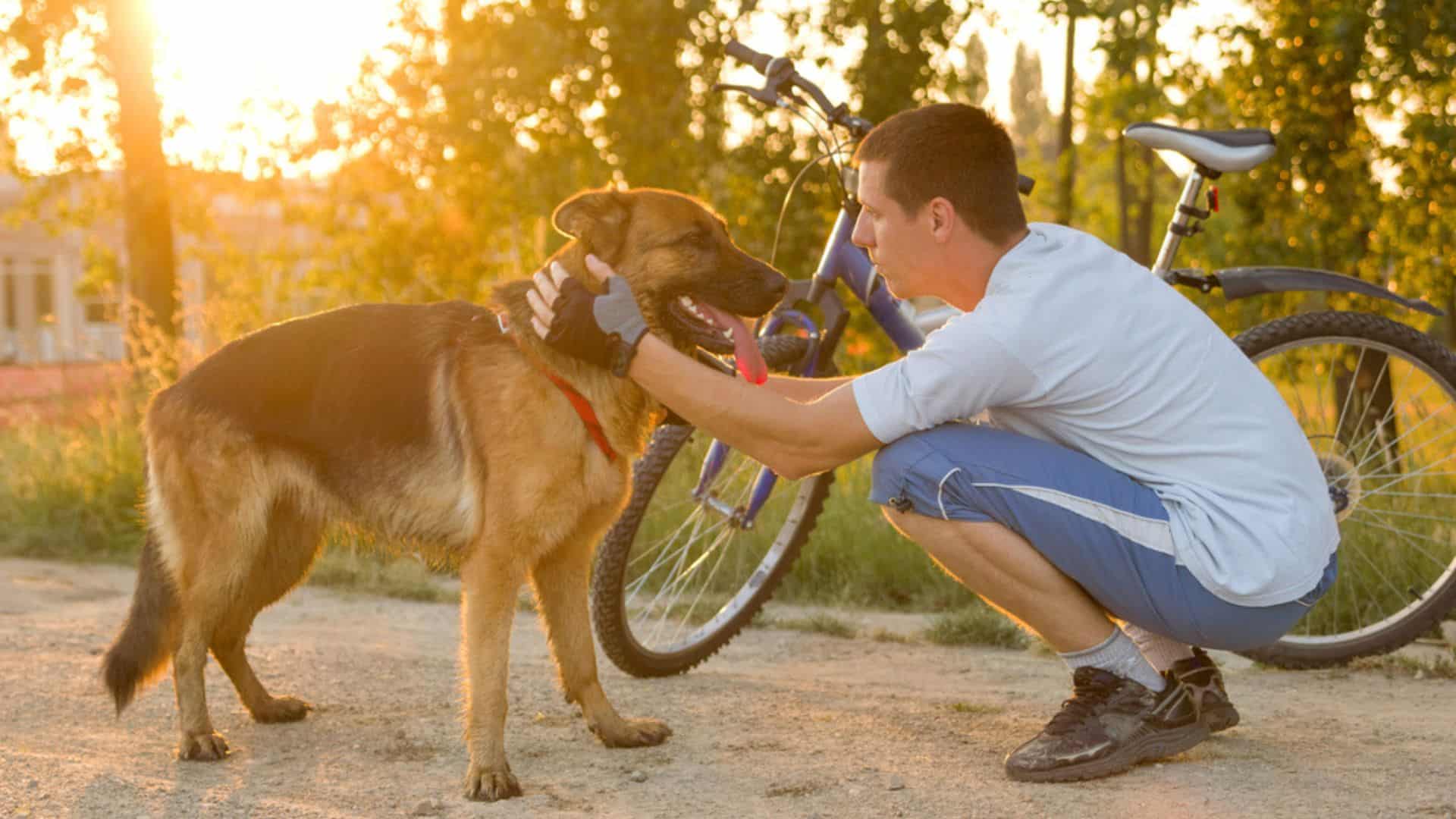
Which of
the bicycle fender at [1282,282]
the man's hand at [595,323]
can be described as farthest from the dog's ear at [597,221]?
the bicycle fender at [1282,282]

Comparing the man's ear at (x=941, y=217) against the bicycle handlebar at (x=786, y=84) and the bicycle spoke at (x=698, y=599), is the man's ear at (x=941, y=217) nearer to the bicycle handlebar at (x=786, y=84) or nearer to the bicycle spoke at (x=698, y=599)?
the bicycle handlebar at (x=786, y=84)

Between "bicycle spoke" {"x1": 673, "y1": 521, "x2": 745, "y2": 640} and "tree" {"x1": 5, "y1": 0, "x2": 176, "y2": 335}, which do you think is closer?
"bicycle spoke" {"x1": 673, "y1": 521, "x2": 745, "y2": 640}

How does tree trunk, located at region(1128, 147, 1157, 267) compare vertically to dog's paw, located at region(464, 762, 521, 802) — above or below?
above

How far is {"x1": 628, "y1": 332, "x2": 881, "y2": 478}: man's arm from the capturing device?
3.20 meters

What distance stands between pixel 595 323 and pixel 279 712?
1.67m

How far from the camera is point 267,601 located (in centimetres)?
417

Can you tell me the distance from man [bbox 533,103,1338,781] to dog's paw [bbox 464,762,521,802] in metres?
0.98

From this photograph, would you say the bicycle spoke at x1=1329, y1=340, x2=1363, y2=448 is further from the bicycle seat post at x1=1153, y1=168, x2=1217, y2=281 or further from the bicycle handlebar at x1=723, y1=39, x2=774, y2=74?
the bicycle handlebar at x1=723, y1=39, x2=774, y2=74

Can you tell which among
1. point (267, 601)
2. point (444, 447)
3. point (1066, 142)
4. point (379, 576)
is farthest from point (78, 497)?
point (1066, 142)

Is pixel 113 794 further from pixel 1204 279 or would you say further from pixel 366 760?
pixel 1204 279

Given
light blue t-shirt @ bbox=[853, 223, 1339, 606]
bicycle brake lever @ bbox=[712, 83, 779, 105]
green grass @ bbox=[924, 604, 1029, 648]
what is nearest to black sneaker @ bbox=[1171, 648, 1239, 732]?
light blue t-shirt @ bbox=[853, 223, 1339, 606]

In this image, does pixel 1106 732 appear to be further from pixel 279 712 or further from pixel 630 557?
pixel 279 712

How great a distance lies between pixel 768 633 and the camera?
5305 mm

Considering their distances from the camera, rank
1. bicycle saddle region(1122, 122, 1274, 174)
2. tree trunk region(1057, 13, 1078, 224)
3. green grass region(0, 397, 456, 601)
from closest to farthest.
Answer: bicycle saddle region(1122, 122, 1274, 174), green grass region(0, 397, 456, 601), tree trunk region(1057, 13, 1078, 224)
